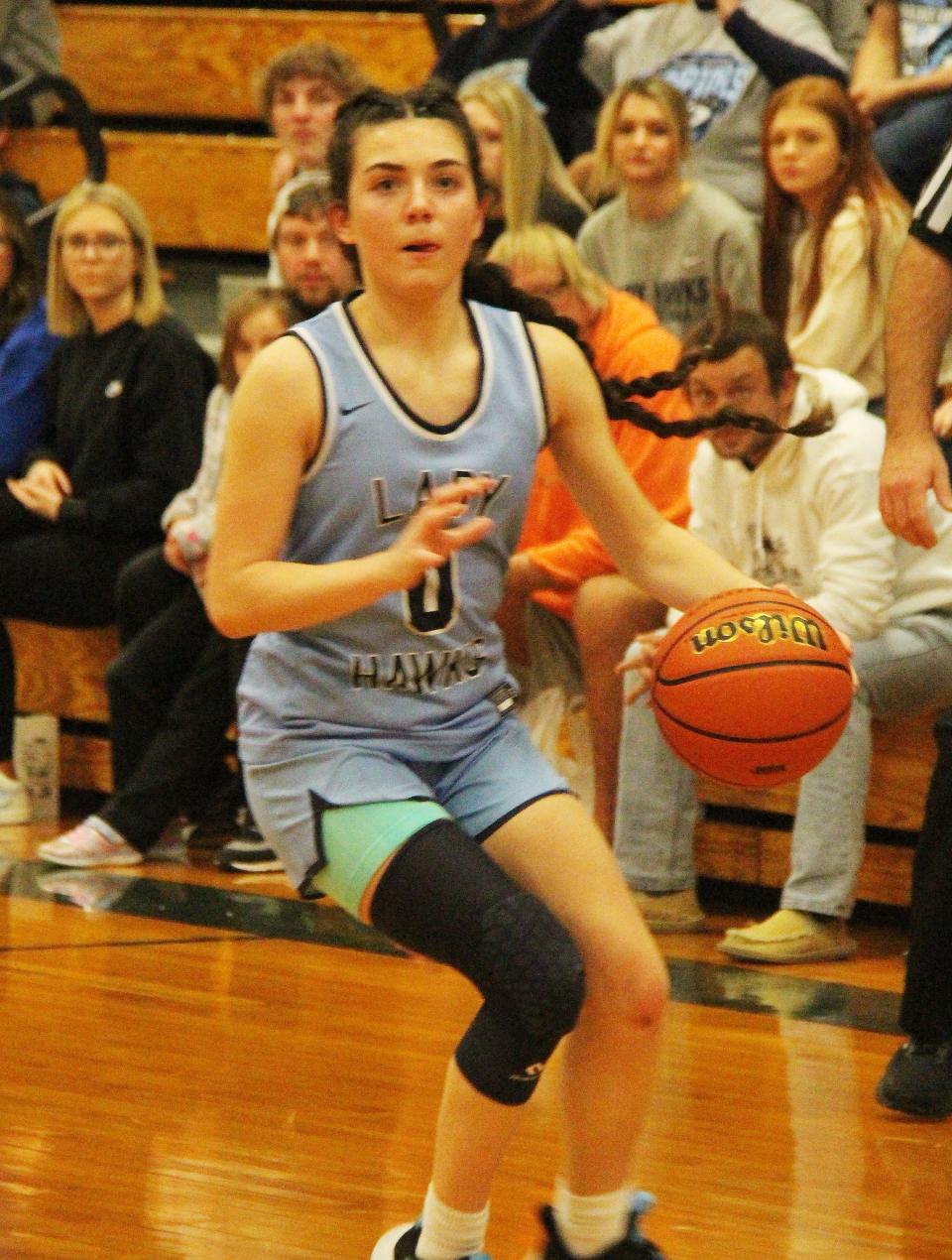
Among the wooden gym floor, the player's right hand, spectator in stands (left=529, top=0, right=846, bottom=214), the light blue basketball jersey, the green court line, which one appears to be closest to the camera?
the light blue basketball jersey

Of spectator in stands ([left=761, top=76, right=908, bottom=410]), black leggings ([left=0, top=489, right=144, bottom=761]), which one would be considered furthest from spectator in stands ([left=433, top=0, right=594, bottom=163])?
black leggings ([left=0, top=489, right=144, bottom=761])

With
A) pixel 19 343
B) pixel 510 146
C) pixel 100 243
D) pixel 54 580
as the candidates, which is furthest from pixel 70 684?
pixel 510 146

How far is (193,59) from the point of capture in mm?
8328

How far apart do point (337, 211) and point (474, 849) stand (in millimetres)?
880

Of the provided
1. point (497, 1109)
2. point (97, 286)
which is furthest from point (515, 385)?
point (97, 286)

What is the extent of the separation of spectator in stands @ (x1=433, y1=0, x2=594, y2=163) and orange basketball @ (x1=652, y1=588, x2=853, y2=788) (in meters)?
4.18

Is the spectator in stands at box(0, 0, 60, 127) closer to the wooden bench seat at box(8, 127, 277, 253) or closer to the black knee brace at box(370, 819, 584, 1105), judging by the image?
the wooden bench seat at box(8, 127, 277, 253)

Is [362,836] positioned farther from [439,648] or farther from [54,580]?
[54,580]

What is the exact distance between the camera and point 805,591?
14.7ft

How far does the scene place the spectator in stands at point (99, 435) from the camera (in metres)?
5.56

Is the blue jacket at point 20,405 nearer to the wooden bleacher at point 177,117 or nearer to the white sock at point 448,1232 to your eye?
the wooden bleacher at point 177,117

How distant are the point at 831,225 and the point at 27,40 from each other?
404 centimetres

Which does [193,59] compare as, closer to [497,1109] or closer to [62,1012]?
[62,1012]

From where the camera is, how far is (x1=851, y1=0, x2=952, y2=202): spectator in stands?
5480mm
